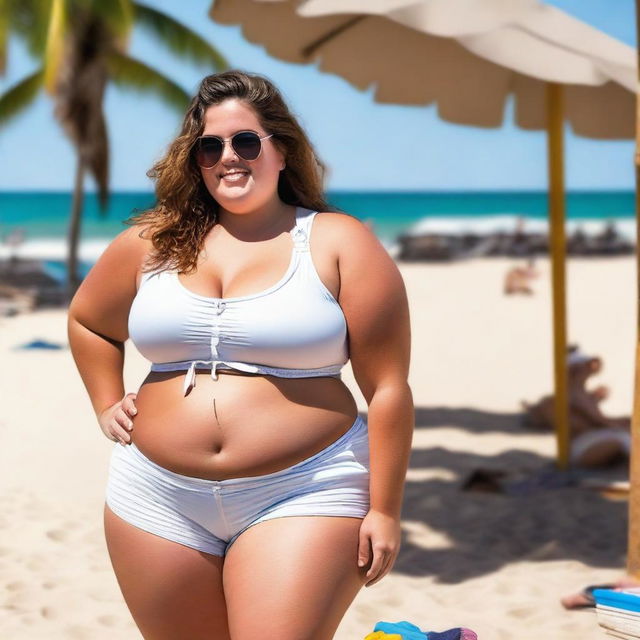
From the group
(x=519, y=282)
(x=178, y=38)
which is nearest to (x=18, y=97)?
(x=178, y=38)

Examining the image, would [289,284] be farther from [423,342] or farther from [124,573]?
[423,342]

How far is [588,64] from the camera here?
4.40m

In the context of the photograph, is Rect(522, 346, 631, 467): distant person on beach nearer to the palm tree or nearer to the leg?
the leg

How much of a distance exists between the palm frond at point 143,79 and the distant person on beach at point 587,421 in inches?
458

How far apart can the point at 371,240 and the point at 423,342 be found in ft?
32.9

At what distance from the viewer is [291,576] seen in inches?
74.4

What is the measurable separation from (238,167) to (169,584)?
2.95 feet

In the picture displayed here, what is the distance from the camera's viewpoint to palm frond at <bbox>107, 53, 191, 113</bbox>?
57.4 feet

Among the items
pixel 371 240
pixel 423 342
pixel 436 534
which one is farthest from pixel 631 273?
pixel 371 240

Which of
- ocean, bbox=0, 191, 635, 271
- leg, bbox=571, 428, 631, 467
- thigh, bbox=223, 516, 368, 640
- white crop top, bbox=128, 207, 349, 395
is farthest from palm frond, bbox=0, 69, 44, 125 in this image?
ocean, bbox=0, 191, 635, 271

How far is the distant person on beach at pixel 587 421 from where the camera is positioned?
20.5 feet

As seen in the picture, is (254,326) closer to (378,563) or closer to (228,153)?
(228,153)

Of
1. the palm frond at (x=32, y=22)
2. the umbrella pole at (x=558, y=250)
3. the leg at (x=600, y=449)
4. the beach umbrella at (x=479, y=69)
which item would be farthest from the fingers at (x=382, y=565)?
the palm frond at (x=32, y=22)

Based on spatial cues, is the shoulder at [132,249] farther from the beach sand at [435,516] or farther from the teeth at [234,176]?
the beach sand at [435,516]
